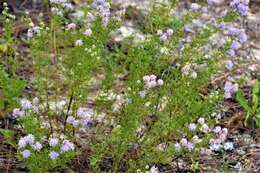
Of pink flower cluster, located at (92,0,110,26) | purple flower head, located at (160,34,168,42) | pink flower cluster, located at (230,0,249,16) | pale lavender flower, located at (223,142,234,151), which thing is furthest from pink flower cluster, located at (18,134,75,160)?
pale lavender flower, located at (223,142,234,151)

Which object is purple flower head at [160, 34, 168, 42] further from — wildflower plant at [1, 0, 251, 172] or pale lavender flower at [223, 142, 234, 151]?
pale lavender flower at [223, 142, 234, 151]

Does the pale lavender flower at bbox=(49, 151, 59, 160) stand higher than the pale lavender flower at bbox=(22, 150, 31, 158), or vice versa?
the pale lavender flower at bbox=(22, 150, 31, 158)

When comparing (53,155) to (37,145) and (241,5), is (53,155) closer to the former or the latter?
(37,145)

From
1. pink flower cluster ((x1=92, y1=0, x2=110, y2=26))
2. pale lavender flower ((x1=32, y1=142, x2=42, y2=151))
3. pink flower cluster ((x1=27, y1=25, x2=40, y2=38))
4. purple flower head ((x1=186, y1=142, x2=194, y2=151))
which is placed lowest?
purple flower head ((x1=186, y1=142, x2=194, y2=151))

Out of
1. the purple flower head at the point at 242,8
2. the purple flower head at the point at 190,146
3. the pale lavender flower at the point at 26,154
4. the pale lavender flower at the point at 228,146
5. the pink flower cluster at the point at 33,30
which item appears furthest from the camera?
the pale lavender flower at the point at 228,146

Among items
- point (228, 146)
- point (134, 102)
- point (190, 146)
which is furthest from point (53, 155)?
point (228, 146)

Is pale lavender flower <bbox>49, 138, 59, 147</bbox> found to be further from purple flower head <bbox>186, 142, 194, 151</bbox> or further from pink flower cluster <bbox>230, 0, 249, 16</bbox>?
pink flower cluster <bbox>230, 0, 249, 16</bbox>

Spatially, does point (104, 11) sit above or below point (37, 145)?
above

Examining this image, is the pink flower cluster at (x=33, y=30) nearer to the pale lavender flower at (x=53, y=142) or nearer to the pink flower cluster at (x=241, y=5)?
the pale lavender flower at (x=53, y=142)

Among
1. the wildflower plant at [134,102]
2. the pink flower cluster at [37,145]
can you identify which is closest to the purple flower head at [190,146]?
the wildflower plant at [134,102]

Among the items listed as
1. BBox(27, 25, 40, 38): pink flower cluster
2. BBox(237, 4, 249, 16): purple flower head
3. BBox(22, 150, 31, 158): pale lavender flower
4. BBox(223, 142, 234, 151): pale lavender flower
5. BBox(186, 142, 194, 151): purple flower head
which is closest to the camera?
BBox(22, 150, 31, 158): pale lavender flower

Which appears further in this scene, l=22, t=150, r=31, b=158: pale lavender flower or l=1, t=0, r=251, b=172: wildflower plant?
l=1, t=0, r=251, b=172: wildflower plant

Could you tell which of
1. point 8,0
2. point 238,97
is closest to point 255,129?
point 238,97

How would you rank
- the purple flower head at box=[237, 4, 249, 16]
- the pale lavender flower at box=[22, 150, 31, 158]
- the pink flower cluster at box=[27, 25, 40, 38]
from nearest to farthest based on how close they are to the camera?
the pale lavender flower at box=[22, 150, 31, 158] < the purple flower head at box=[237, 4, 249, 16] < the pink flower cluster at box=[27, 25, 40, 38]
